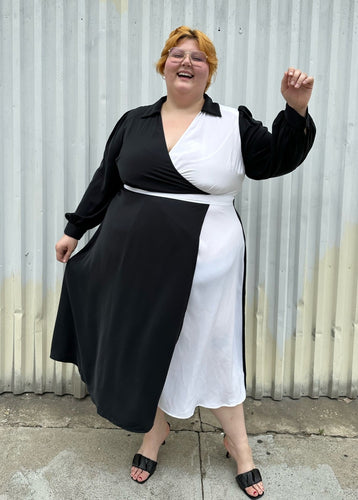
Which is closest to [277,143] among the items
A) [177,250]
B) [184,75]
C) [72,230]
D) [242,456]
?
[184,75]

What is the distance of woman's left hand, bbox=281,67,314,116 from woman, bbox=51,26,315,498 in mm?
93

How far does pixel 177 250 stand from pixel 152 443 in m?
1.03

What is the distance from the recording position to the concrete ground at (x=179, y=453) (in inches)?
100

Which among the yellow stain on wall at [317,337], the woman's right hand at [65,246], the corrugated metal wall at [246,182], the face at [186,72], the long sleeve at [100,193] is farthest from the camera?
the yellow stain on wall at [317,337]

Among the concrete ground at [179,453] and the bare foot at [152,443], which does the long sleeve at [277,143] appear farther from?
the concrete ground at [179,453]

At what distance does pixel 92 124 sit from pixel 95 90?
7.3 inches

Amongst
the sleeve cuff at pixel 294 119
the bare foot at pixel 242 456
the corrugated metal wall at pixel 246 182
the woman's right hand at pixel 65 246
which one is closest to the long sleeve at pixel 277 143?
the sleeve cuff at pixel 294 119

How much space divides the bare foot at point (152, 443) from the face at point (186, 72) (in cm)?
160

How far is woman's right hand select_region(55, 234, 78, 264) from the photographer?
264cm

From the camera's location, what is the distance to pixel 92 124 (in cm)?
311

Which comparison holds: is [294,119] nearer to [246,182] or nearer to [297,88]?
[297,88]

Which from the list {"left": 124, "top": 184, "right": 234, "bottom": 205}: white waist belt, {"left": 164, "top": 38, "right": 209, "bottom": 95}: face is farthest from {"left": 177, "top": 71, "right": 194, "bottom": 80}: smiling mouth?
{"left": 124, "top": 184, "right": 234, "bottom": 205}: white waist belt

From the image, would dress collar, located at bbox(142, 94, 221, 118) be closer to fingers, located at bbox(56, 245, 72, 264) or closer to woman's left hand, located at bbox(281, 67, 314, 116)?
woman's left hand, located at bbox(281, 67, 314, 116)

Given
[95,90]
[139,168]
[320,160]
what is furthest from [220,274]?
[95,90]
